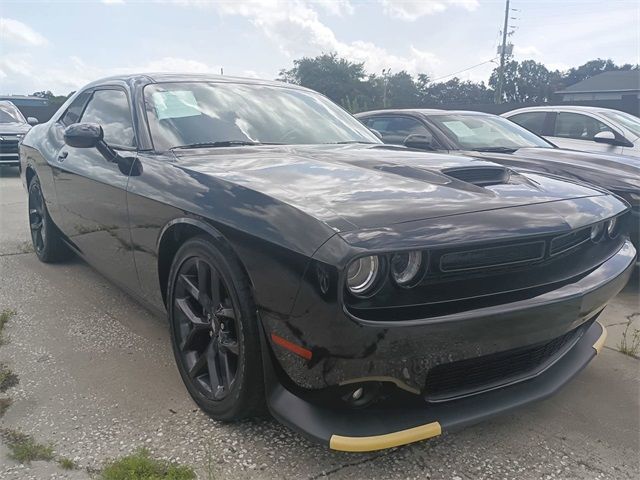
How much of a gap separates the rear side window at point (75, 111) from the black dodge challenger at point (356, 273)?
3.87ft

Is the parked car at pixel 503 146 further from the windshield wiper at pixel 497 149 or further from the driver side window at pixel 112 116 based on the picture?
the driver side window at pixel 112 116

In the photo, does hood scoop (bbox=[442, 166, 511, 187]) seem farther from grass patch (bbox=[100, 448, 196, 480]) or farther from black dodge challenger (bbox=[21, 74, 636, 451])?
grass patch (bbox=[100, 448, 196, 480])

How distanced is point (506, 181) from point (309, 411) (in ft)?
4.34

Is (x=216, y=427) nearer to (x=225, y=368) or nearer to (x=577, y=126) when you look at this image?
(x=225, y=368)

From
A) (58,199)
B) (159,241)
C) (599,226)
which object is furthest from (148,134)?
(599,226)

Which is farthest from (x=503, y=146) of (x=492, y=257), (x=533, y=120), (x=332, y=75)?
(x=332, y=75)

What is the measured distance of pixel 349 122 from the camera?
3.67m

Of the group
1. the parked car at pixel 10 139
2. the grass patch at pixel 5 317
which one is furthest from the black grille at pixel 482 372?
the parked car at pixel 10 139

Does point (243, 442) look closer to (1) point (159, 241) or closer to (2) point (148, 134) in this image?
(1) point (159, 241)

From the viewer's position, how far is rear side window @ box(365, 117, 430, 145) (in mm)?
5414

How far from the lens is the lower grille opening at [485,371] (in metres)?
1.81

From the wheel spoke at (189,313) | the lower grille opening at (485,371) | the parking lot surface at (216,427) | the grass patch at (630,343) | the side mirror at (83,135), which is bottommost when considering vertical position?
the grass patch at (630,343)

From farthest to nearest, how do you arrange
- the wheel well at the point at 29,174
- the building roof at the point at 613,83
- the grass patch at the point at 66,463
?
the building roof at the point at 613,83 → the wheel well at the point at 29,174 → the grass patch at the point at 66,463

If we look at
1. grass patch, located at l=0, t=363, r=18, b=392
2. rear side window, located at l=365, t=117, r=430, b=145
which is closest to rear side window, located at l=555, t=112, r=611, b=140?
rear side window, located at l=365, t=117, r=430, b=145
